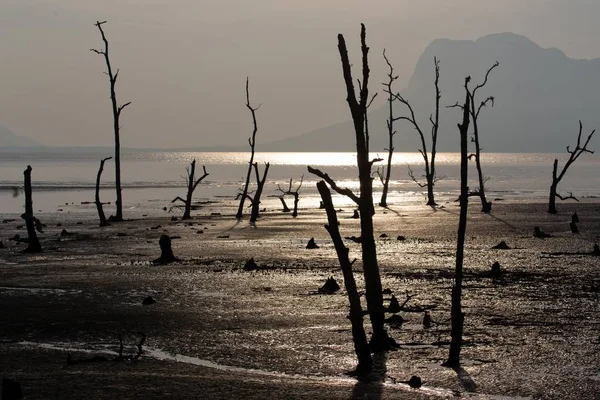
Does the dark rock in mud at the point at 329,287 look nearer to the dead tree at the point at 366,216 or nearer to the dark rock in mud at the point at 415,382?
the dead tree at the point at 366,216

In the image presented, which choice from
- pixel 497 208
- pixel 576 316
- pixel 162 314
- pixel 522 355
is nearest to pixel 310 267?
pixel 162 314

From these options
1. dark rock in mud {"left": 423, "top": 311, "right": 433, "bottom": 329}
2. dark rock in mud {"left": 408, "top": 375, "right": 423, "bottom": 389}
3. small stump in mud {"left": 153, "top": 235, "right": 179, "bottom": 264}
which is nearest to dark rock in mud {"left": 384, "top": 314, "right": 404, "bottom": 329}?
dark rock in mud {"left": 423, "top": 311, "right": 433, "bottom": 329}

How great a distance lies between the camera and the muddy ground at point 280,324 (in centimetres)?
1011

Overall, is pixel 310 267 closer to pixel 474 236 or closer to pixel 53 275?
pixel 53 275

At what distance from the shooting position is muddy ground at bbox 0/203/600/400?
10109mm

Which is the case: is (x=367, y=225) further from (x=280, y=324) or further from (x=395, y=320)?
(x=280, y=324)

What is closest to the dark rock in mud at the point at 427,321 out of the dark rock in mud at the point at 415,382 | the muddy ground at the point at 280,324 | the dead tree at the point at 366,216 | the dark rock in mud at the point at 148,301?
the muddy ground at the point at 280,324

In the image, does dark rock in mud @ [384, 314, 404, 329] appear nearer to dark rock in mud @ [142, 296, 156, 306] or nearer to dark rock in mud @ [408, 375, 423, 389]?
dark rock in mud @ [408, 375, 423, 389]

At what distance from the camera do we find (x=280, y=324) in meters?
13.6

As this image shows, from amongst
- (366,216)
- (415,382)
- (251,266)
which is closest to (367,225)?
(366,216)

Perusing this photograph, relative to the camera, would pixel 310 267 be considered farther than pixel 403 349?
Yes

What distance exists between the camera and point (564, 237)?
28.3 meters

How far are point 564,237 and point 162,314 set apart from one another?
17.4m

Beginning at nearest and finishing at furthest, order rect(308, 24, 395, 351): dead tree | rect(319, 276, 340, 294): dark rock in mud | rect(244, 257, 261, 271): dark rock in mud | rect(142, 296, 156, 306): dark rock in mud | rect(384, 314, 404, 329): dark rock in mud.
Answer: rect(308, 24, 395, 351): dead tree
rect(384, 314, 404, 329): dark rock in mud
rect(142, 296, 156, 306): dark rock in mud
rect(319, 276, 340, 294): dark rock in mud
rect(244, 257, 261, 271): dark rock in mud
